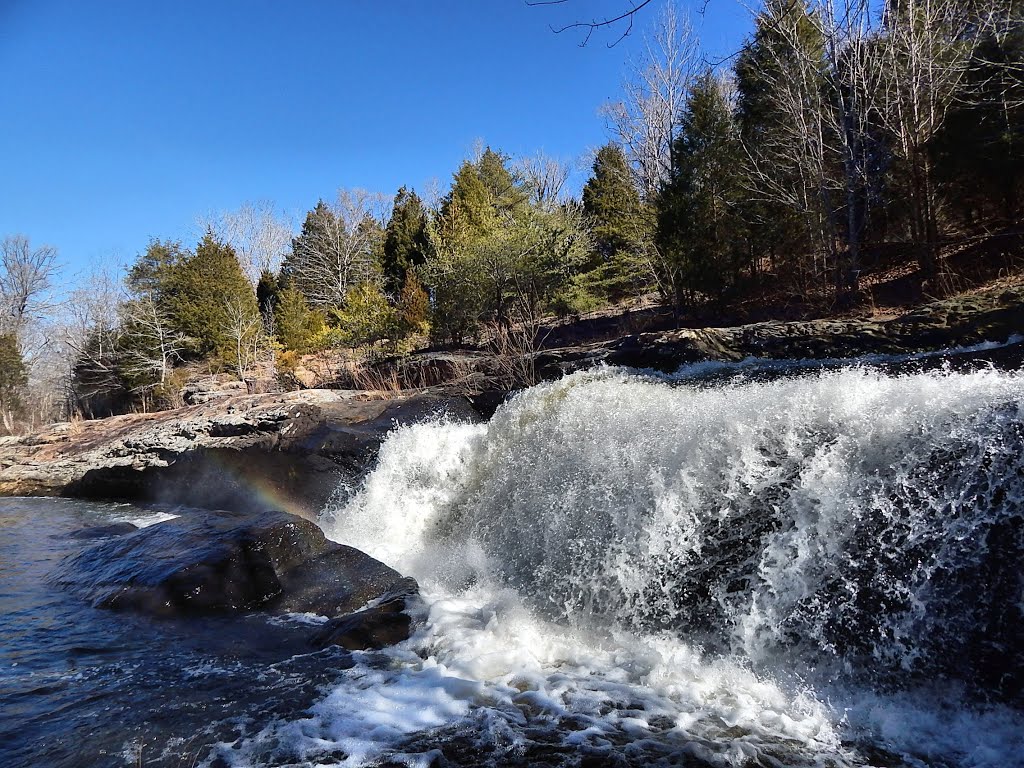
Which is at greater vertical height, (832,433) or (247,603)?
(832,433)

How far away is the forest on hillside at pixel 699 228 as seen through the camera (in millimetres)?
10852

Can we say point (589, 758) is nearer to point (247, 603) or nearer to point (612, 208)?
point (247, 603)

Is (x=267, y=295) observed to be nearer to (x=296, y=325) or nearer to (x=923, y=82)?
(x=296, y=325)

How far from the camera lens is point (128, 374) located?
19.6m

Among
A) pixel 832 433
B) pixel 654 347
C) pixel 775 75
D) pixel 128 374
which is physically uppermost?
pixel 775 75

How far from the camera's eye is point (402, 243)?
27.4 metres

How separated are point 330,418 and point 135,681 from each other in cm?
669

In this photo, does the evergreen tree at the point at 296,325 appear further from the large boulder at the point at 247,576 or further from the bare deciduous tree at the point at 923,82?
the bare deciduous tree at the point at 923,82

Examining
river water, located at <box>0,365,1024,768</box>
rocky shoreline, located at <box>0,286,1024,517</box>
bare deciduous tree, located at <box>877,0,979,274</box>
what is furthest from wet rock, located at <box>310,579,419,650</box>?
bare deciduous tree, located at <box>877,0,979,274</box>

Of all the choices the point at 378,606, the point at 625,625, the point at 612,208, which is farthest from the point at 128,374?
the point at 625,625

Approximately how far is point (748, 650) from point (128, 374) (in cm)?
2163

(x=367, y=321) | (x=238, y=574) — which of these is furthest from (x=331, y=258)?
(x=238, y=574)

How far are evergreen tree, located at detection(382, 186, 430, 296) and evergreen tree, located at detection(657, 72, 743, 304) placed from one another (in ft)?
44.4

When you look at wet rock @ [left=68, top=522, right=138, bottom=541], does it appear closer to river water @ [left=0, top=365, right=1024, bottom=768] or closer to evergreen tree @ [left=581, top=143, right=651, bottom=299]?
river water @ [left=0, top=365, right=1024, bottom=768]
